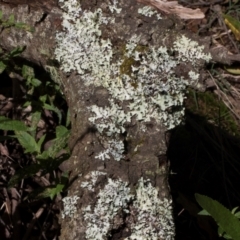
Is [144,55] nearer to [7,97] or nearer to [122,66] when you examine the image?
[122,66]

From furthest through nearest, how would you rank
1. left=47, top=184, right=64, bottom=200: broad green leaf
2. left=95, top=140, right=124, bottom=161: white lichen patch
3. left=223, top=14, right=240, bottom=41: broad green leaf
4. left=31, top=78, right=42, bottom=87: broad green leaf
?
left=223, top=14, right=240, bottom=41: broad green leaf < left=31, top=78, right=42, bottom=87: broad green leaf < left=47, top=184, right=64, bottom=200: broad green leaf < left=95, top=140, right=124, bottom=161: white lichen patch

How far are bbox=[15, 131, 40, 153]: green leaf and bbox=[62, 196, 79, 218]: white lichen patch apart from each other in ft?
1.26

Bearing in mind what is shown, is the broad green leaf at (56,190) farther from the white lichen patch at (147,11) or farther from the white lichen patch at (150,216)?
the white lichen patch at (147,11)

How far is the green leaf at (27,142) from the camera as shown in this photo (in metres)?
1.85

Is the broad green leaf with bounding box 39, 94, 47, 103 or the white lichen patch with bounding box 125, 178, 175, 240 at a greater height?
the white lichen patch with bounding box 125, 178, 175, 240

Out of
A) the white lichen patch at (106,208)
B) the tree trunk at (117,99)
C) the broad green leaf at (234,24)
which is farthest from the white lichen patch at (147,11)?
the broad green leaf at (234,24)

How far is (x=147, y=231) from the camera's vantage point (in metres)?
1.47

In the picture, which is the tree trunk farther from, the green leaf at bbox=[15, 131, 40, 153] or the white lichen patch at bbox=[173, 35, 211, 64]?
the green leaf at bbox=[15, 131, 40, 153]

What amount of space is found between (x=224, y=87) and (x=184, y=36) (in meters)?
1.02

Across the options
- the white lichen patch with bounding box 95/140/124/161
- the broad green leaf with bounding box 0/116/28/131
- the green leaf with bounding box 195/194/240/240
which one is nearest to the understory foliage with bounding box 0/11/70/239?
the broad green leaf with bounding box 0/116/28/131

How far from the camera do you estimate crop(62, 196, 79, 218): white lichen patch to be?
1.49m

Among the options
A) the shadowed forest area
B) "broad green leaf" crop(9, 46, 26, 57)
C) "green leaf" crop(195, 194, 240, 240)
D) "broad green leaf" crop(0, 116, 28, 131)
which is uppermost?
"broad green leaf" crop(9, 46, 26, 57)

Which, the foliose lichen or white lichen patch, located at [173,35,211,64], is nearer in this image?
the foliose lichen

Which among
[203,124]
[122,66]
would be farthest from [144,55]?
[203,124]
